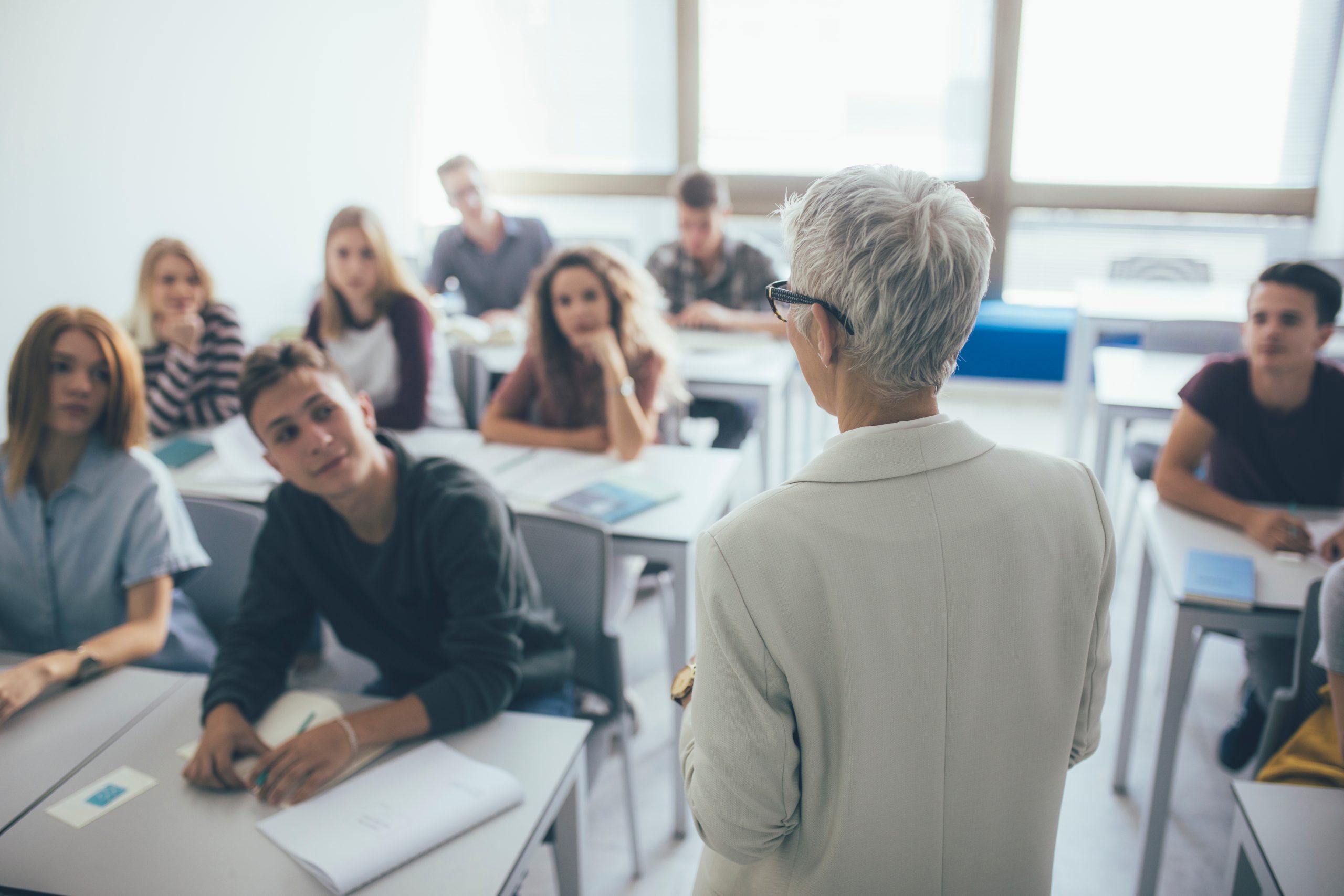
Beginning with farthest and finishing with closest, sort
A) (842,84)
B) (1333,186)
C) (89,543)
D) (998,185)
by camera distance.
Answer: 1. (842,84)
2. (998,185)
3. (1333,186)
4. (89,543)

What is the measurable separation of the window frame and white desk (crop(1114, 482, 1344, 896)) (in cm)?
354

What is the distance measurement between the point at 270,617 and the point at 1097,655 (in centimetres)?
131

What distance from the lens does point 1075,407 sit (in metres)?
3.92

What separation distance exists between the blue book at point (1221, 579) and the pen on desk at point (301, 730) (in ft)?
5.31

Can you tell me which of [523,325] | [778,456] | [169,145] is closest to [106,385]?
[523,325]

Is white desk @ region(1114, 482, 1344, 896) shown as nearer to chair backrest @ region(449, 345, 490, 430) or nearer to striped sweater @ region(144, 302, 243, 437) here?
chair backrest @ region(449, 345, 490, 430)

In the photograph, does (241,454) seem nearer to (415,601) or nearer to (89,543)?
(89,543)

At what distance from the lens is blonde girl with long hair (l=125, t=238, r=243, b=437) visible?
9.50 ft

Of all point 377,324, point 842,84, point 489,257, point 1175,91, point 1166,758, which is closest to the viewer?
point 1166,758

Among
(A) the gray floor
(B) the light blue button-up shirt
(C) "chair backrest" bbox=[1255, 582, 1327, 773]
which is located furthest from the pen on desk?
(C) "chair backrest" bbox=[1255, 582, 1327, 773]

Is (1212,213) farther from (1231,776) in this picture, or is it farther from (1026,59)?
(1231,776)

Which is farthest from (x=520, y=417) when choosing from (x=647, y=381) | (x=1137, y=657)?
(x=1137, y=657)

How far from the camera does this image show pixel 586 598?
1795mm

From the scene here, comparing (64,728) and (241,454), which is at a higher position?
(241,454)
